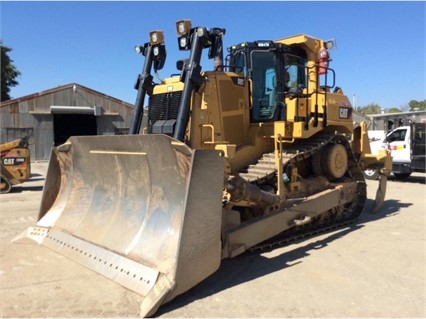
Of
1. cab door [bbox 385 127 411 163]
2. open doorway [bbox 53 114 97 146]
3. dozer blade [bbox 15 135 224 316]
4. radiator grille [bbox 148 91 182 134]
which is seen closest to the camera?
dozer blade [bbox 15 135 224 316]

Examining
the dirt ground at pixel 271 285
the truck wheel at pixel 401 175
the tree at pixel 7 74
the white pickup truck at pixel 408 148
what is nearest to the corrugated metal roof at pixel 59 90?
the tree at pixel 7 74

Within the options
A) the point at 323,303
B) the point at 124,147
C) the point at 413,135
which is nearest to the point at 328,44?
the point at 124,147

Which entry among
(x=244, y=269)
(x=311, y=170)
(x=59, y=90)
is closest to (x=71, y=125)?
(x=59, y=90)

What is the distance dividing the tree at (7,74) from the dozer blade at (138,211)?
103 ft

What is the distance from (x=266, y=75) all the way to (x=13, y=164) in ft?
29.4

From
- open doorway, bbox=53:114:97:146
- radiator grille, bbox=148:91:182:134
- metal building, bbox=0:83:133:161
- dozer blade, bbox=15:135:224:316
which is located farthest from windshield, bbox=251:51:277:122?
open doorway, bbox=53:114:97:146

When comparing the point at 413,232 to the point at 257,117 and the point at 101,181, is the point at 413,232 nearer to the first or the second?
the point at 257,117

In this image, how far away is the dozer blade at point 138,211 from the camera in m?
4.24

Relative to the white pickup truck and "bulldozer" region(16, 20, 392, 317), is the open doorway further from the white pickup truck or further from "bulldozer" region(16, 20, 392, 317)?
"bulldozer" region(16, 20, 392, 317)

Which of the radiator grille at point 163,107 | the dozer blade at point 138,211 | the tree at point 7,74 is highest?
the tree at point 7,74

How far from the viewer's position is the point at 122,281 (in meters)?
4.50

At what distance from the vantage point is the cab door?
47.2 feet

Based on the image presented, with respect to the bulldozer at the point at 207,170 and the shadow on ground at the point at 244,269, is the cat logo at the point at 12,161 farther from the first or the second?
the shadow on ground at the point at 244,269

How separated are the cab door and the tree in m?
29.9
